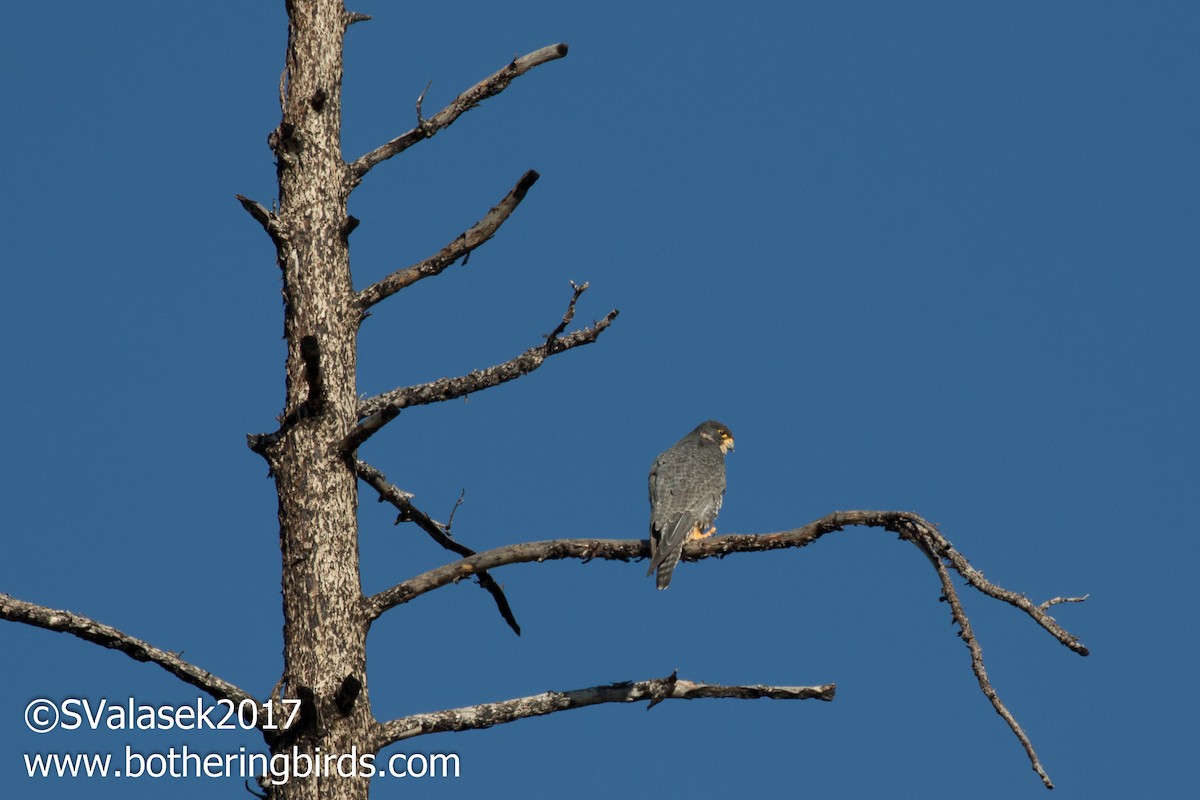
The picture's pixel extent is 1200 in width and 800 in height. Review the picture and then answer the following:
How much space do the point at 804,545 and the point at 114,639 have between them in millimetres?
4416

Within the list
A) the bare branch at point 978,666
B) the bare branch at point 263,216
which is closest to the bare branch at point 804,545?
the bare branch at point 978,666

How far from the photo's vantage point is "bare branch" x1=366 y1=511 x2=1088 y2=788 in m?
8.04

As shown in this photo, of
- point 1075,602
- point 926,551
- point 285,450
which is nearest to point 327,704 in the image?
point 285,450

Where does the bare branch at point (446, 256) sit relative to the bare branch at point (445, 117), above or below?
below

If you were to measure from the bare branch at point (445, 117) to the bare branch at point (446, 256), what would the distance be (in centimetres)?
76

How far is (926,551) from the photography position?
8.54 metres

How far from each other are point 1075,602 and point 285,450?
5.17 meters

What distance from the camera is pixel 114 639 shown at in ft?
28.6

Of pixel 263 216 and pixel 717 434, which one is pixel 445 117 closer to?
pixel 263 216

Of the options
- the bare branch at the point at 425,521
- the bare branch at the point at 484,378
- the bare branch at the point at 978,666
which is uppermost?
the bare branch at the point at 484,378

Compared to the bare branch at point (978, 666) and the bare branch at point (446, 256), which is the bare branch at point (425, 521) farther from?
the bare branch at point (978, 666)

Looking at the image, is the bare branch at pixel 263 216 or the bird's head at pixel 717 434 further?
the bird's head at pixel 717 434

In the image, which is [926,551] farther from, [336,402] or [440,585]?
[336,402]

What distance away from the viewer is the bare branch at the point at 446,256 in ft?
32.8
